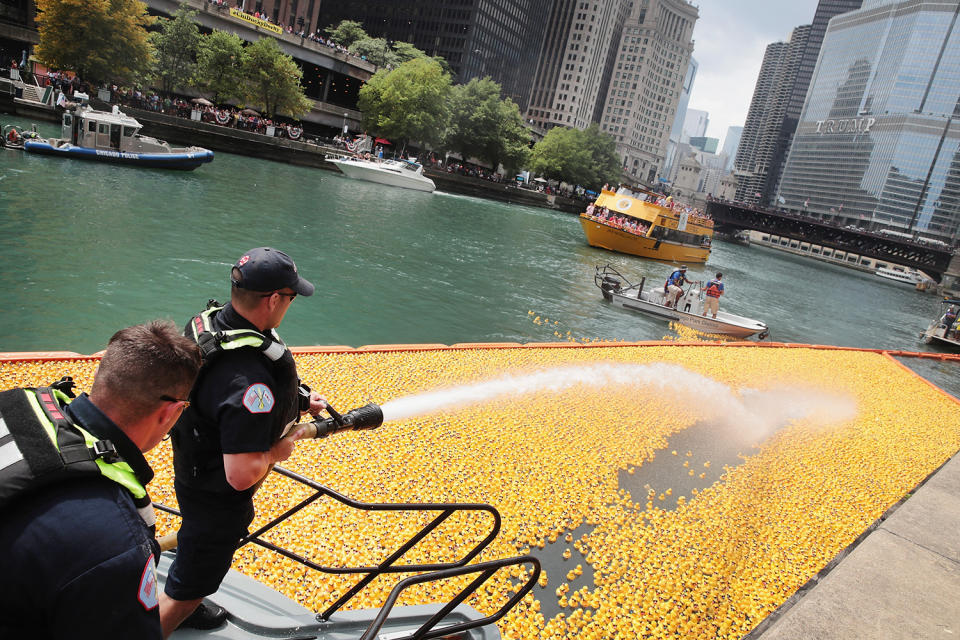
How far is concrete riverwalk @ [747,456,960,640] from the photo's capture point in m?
4.87

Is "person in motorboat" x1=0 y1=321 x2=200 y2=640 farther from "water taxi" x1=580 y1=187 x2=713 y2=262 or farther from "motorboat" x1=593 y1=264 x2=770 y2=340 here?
"water taxi" x1=580 y1=187 x2=713 y2=262

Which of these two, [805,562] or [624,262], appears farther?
[624,262]

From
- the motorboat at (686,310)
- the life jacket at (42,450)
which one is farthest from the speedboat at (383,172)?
the life jacket at (42,450)

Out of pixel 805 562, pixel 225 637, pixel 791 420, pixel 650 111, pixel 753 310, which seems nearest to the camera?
pixel 225 637

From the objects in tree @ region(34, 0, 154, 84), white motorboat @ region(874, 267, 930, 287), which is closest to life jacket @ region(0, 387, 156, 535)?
tree @ region(34, 0, 154, 84)

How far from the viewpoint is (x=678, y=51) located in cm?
19575

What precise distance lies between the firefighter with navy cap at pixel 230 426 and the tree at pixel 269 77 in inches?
2360

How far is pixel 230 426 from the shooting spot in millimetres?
2693

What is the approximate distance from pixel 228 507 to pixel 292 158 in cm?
5379

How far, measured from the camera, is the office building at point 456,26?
117000mm

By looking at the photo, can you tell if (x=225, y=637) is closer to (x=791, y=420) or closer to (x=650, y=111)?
(x=791, y=420)

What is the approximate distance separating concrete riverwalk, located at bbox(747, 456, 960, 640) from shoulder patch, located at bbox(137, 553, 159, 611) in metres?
4.83

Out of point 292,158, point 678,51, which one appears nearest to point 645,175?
point 678,51

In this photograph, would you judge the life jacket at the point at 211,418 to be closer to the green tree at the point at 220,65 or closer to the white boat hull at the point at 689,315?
the white boat hull at the point at 689,315
